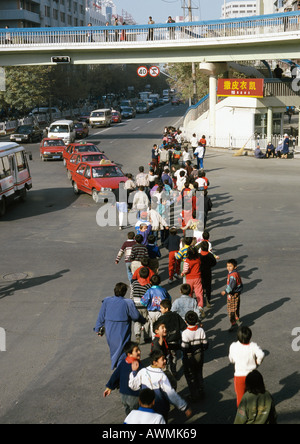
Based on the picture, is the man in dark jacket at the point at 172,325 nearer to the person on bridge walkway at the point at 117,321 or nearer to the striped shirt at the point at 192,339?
the striped shirt at the point at 192,339

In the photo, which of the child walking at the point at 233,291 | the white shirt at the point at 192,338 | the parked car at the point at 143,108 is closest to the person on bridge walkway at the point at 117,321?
the white shirt at the point at 192,338

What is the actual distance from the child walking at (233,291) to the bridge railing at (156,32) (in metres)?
29.1

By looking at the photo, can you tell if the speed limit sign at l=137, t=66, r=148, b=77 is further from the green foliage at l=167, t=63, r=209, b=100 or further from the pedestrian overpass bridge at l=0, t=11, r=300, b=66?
the green foliage at l=167, t=63, r=209, b=100

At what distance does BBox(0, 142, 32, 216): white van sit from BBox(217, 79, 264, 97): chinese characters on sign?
1855 cm

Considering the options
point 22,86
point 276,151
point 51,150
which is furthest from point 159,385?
point 22,86

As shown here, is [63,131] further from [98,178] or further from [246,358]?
[246,358]

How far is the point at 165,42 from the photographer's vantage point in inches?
1561

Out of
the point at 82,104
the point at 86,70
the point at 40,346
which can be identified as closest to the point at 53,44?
the point at 40,346

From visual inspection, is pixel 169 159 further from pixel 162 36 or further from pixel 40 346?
pixel 40 346

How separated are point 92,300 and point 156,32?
31.6m

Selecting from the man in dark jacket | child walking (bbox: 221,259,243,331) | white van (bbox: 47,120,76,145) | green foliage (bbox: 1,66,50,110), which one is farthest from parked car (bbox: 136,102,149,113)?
the man in dark jacket

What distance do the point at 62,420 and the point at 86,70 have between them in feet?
293

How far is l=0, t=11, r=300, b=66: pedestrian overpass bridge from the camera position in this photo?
36.7m

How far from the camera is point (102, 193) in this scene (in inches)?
872
